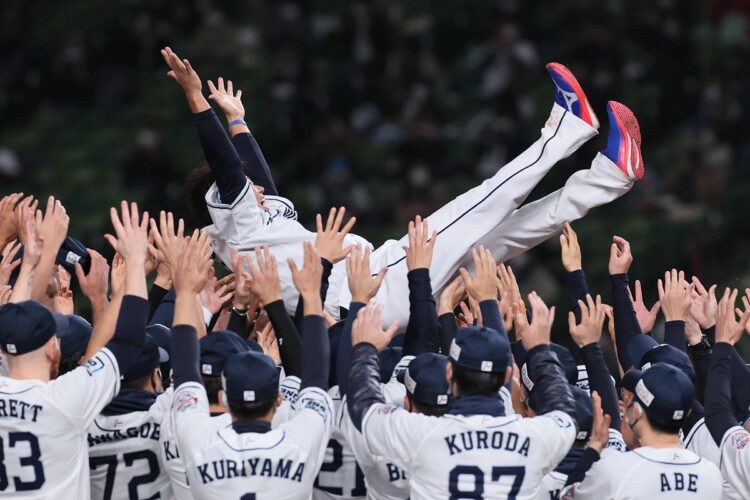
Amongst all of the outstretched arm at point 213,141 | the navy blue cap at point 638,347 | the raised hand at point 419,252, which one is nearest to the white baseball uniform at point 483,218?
the outstretched arm at point 213,141

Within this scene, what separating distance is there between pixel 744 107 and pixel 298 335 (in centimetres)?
883

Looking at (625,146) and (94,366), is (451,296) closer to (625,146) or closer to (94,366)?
(625,146)

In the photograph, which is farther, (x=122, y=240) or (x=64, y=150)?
(x=64, y=150)

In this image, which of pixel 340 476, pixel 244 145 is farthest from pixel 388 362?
pixel 244 145

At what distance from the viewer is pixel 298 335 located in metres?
5.82

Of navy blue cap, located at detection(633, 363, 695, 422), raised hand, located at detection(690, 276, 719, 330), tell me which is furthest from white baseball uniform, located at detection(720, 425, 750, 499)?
raised hand, located at detection(690, 276, 719, 330)

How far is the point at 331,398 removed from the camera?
18.8 ft

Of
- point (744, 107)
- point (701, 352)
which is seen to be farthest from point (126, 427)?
point (744, 107)

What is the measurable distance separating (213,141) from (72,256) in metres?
0.97

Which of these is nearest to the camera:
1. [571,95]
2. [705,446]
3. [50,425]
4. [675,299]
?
[50,425]

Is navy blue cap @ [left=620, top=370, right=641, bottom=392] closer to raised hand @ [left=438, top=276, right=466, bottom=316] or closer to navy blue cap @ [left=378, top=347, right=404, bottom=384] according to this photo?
raised hand @ [left=438, top=276, right=466, bottom=316]

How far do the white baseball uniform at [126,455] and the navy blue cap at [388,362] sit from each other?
1200mm

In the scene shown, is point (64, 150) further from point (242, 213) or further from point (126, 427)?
point (126, 427)

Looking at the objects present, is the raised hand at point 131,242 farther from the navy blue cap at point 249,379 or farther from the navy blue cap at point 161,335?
the navy blue cap at point 249,379
